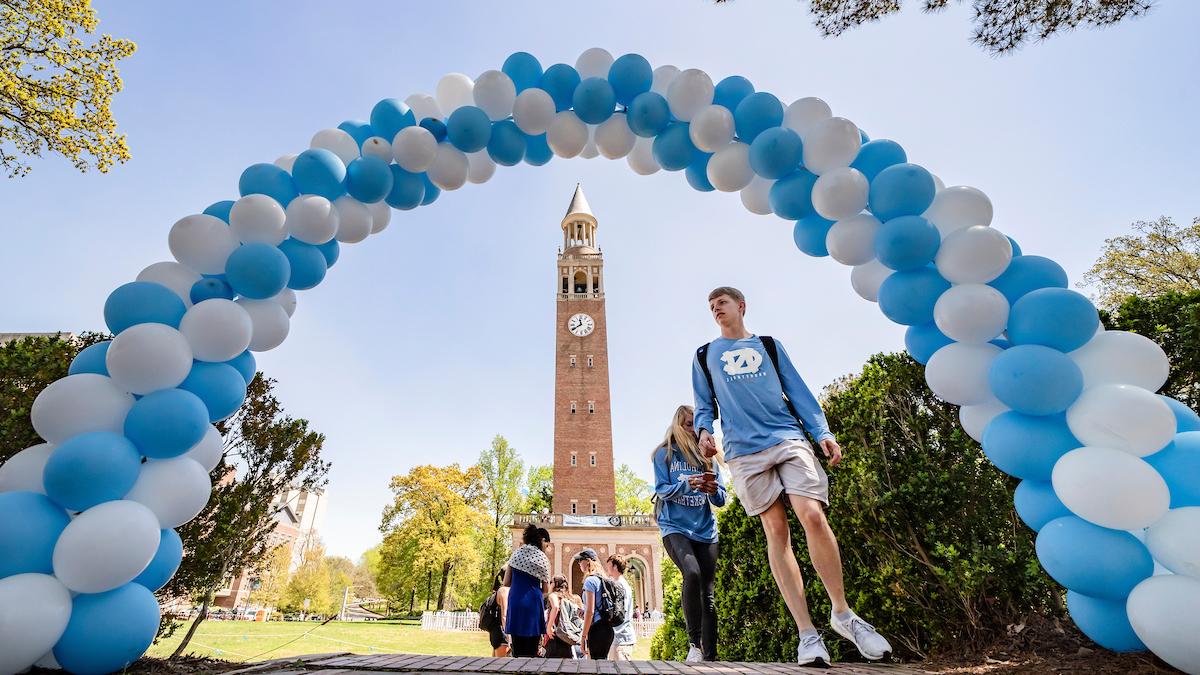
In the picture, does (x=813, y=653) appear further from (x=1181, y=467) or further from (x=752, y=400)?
(x=1181, y=467)

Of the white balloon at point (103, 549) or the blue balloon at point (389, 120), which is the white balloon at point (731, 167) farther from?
the white balloon at point (103, 549)

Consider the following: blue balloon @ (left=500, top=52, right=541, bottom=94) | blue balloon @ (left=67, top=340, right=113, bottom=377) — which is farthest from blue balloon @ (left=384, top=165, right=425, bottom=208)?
blue balloon @ (left=67, top=340, right=113, bottom=377)

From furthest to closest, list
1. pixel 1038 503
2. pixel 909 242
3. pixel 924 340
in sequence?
pixel 924 340
pixel 909 242
pixel 1038 503

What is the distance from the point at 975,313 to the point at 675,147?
2187 millimetres

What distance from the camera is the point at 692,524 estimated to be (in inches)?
146

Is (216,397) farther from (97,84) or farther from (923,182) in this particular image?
(97,84)

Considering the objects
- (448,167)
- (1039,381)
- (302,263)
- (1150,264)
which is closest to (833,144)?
(1039,381)

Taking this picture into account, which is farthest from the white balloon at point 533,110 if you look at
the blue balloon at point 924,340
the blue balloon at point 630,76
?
the blue balloon at point 924,340

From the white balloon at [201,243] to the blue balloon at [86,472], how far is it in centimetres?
102

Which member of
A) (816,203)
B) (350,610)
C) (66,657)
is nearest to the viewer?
(66,657)

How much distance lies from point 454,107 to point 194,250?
1.95 m

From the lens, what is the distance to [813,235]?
3547mm

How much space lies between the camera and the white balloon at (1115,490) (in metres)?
1.92

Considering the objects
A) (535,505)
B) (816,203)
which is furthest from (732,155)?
(535,505)
